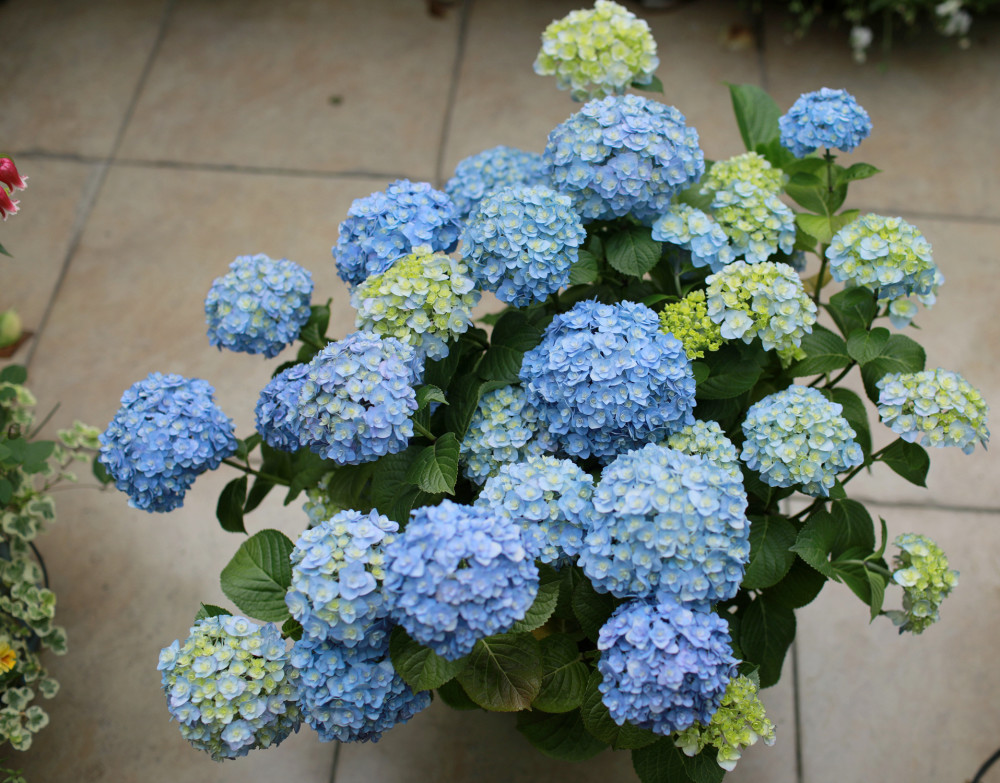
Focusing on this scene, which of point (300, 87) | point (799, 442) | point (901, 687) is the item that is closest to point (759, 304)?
point (799, 442)

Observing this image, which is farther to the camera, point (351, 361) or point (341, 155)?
point (341, 155)

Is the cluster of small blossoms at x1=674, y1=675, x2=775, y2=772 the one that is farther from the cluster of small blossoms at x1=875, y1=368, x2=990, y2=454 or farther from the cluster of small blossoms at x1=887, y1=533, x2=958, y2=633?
the cluster of small blossoms at x1=875, y1=368, x2=990, y2=454

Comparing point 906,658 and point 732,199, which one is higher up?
point 732,199

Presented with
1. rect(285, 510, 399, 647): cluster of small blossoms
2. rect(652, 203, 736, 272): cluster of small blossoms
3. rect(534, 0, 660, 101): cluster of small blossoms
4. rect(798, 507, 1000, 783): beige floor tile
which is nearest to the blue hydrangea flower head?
rect(285, 510, 399, 647): cluster of small blossoms

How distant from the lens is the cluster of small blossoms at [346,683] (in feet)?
3.52

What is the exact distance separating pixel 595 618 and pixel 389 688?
0.90 ft

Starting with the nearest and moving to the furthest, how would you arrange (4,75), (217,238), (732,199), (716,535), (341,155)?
1. (716,535)
2. (732,199)
3. (217,238)
4. (341,155)
5. (4,75)

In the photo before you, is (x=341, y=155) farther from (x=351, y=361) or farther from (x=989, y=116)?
(x=989, y=116)

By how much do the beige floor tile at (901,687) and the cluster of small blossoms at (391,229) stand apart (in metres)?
1.17

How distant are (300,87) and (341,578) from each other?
223cm

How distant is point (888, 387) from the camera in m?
1.25

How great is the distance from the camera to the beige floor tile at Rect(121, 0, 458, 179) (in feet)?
8.98

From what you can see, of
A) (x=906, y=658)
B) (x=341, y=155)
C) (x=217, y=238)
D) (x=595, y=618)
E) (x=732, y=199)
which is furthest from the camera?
(x=341, y=155)

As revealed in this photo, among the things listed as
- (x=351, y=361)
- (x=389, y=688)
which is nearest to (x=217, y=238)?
(x=351, y=361)
